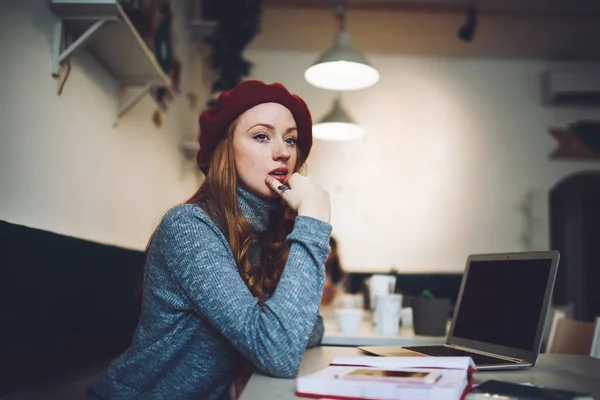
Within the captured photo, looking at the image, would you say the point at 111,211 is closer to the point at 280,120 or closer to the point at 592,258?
the point at 280,120

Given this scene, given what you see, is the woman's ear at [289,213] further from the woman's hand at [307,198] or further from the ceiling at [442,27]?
the ceiling at [442,27]

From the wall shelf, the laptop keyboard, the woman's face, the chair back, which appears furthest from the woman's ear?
the chair back

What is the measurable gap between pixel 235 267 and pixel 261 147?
358mm

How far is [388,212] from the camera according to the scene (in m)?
5.20

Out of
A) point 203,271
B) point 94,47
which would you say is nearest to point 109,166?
point 94,47

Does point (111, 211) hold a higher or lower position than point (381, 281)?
higher

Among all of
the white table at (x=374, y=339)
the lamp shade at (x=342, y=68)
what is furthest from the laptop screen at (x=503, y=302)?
the lamp shade at (x=342, y=68)

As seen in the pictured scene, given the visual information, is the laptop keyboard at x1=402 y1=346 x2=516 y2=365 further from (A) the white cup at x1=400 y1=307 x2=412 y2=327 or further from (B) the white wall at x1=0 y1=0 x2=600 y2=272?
(B) the white wall at x1=0 y1=0 x2=600 y2=272

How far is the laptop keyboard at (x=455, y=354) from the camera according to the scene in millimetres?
1196

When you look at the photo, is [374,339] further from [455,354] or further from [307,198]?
[307,198]

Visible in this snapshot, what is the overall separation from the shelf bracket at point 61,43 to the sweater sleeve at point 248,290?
876 mm

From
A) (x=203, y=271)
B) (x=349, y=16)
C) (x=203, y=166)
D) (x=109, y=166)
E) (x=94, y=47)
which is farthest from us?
(x=349, y=16)

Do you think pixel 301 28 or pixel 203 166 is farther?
pixel 301 28

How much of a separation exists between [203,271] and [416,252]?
4317 mm
